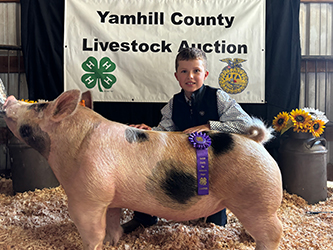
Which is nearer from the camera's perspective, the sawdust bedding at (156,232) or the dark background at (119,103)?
the sawdust bedding at (156,232)

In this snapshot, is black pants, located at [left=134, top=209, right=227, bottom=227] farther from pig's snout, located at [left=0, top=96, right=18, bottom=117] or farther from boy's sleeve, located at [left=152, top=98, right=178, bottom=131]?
pig's snout, located at [left=0, top=96, right=18, bottom=117]

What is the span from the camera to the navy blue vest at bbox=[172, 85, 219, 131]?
5.41ft

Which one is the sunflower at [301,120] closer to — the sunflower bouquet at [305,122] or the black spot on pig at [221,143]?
the sunflower bouquet at [305,122]

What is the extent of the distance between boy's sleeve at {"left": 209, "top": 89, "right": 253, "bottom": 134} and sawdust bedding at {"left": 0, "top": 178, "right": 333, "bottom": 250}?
0.70m

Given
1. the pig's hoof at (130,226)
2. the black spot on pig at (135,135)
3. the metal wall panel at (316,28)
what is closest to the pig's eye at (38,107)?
the black spot on pig at (135,135)

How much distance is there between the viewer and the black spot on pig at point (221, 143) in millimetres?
1156

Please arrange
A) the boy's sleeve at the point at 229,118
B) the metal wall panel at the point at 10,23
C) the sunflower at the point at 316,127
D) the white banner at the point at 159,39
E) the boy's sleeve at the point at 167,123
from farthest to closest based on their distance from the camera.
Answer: the metal wall panel at the point at 10,23 → the white banner at the point at 159,39 → the sunflower at the point at 316,127 → the boy's sleeve at the point at 167,123 → the boy's sleeve at the point at 229,118

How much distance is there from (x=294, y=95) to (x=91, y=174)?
2.67m

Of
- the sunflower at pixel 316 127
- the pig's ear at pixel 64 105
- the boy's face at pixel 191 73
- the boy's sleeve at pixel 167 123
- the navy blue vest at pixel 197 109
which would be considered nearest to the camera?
the pig's ear at pixel 64 105

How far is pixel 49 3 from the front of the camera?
2848 mm

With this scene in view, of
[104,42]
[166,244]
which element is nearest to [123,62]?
[104,42]

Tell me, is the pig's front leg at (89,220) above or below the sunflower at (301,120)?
below

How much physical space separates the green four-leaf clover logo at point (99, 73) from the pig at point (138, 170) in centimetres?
172

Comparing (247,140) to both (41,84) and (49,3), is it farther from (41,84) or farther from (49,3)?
(49,3)
